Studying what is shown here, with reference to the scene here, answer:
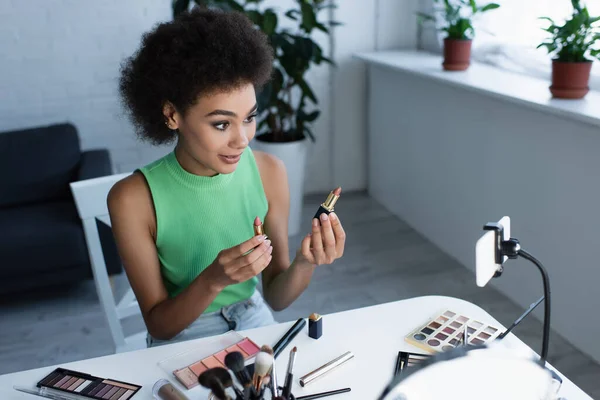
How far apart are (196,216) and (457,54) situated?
170 cm

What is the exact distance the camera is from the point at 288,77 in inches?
114

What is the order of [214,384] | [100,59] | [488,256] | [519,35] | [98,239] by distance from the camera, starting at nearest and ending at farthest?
1. [214,384]
2. [488,256]
3. [98,239]
4. [519,35]
5. [100,59]

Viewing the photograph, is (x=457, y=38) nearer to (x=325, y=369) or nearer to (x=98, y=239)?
(x=98, y=239)

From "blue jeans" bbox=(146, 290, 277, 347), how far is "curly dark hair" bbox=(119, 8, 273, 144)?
41cm

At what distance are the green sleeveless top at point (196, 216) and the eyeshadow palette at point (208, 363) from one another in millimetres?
308

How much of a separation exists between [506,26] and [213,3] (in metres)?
1.21

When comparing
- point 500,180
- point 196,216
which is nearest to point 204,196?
point 196,216

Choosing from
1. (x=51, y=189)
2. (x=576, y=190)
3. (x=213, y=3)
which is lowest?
(x=51, y=189)

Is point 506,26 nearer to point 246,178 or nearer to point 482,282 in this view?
point 246,178

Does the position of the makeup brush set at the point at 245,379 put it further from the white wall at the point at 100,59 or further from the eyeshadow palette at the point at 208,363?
the white wall at the point at 100,59

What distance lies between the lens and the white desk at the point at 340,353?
0.92 metres

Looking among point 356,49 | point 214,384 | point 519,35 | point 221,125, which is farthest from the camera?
point 356,49

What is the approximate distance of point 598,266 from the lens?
1979mm

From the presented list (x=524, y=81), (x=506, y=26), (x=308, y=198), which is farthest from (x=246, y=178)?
(x=308, y=198)
